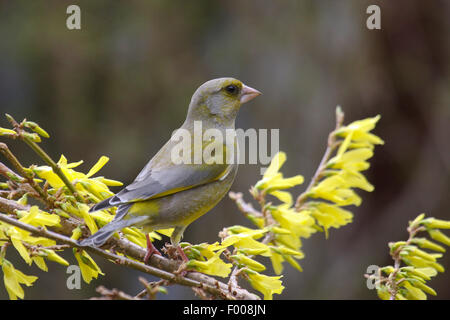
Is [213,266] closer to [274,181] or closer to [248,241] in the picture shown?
[248,241]

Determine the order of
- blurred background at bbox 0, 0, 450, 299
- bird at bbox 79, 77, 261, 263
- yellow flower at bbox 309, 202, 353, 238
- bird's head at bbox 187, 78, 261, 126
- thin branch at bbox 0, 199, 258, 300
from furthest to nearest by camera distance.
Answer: blurred background at bbox 0, 0, 450, 299
bird's head at bbox 187, 78, 261, 126
yellow flower at bbox 309, 202, 353, 238
bird at bbox 79, 77, 261, 263
thin branch at bbox 0, 199, 258, 300

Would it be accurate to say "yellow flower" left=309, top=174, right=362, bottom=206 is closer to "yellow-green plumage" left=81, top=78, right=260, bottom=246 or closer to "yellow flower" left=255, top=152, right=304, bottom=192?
"yellow flower" left=255, top=152, right=304, bottom=192

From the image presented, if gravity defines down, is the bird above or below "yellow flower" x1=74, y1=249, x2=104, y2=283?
above

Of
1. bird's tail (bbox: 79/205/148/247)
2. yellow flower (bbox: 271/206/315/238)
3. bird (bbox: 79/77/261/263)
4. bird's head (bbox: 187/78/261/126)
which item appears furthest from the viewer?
bird's head (bbox: 187/78/261/126)

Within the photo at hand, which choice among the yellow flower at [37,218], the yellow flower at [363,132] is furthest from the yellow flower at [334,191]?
the yellow flower at [37,218]

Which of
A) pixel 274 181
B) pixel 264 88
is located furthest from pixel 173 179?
pixel 264 88

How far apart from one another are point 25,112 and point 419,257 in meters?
6.01

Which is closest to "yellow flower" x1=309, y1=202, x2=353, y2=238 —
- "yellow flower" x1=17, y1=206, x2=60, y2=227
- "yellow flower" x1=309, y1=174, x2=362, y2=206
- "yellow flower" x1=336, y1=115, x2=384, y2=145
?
"yellow flower" x1=309, y1=174, x2=362, y2=206

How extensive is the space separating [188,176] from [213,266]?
0.57 metres

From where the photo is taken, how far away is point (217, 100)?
3.02m

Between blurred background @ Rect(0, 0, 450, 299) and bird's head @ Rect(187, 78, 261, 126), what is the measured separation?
317 cm

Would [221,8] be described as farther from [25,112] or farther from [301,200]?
[301,200]

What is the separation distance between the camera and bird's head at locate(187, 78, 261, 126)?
3.00m

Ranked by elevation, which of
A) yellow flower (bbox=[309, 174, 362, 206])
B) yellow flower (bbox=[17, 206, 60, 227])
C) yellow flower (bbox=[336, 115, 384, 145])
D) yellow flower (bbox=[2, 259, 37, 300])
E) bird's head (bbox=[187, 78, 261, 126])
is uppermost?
bird's head (bbox=[187, 78, 261, 126])
